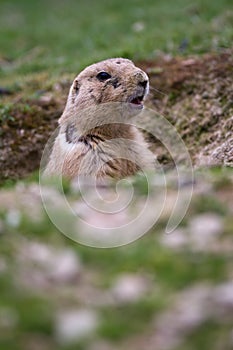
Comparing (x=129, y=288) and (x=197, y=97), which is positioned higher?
(x=197, y=97)

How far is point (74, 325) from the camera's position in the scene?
4.25m

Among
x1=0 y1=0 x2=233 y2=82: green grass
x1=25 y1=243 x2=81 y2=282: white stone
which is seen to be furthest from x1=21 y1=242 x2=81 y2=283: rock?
x1=0 y1=0 x2=233 y2=82: green grass

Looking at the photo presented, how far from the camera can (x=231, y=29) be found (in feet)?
45.1

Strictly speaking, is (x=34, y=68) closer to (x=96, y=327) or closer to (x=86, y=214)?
(x=86, y=214)

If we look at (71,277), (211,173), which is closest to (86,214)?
(71,277)

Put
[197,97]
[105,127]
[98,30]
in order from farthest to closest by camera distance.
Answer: [98,30] < [197,97] < [105,127]

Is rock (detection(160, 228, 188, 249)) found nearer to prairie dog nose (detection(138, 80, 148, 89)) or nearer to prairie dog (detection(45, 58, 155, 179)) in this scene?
prairie dog (detection(45, 58, 155, 179))

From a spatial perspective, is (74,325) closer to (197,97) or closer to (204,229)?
(204,229)

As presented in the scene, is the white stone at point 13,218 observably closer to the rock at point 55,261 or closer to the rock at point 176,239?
the rock at point 55,261

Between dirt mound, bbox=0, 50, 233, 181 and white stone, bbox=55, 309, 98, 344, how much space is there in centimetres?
636

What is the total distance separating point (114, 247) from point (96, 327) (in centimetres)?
118

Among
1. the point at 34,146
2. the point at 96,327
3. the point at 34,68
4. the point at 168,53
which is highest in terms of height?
the point at 34,68

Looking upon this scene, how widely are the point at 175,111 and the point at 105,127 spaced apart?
299 cm

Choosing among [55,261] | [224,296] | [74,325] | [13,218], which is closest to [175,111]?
[13,218]
